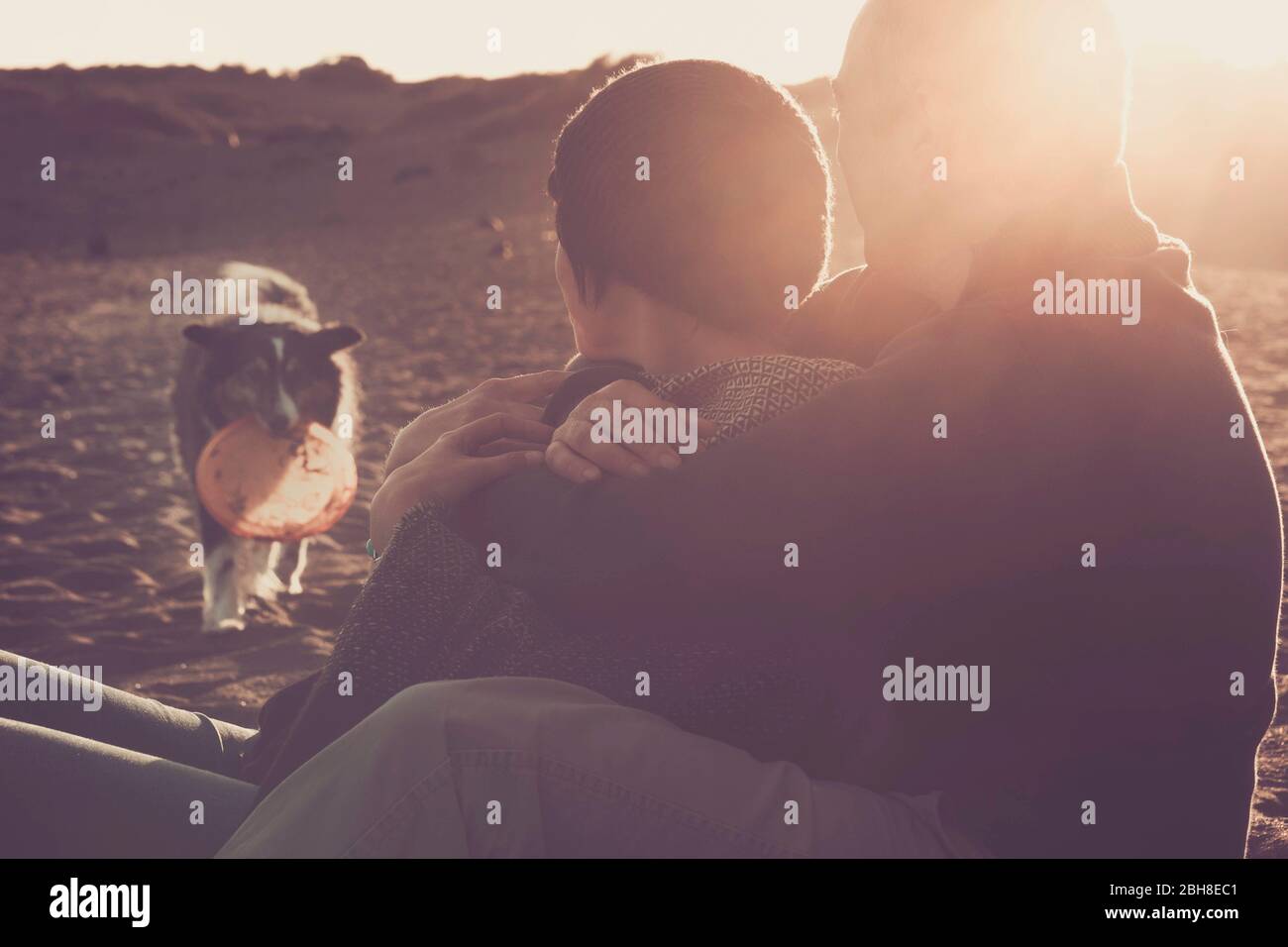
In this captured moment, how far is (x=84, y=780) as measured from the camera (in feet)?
7.00

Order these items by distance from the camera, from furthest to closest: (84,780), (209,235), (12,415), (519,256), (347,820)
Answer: (209,235)
(519,256)
(12,415)
(84,780)
(347,820)

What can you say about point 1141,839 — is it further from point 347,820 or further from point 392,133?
point 392,133

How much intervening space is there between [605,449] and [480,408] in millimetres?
530

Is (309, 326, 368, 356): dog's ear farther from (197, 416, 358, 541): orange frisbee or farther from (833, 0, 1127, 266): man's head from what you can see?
(833, 0, 1127, 266): man's head

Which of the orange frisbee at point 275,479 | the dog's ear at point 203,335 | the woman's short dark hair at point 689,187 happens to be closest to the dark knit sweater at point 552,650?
the woman's short dark hair at point 689,187

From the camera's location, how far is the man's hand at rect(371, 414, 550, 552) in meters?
1.97

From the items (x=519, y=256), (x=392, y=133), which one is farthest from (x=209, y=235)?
(x=392, y=133)

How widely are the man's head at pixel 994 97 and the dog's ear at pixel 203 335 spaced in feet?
17.1

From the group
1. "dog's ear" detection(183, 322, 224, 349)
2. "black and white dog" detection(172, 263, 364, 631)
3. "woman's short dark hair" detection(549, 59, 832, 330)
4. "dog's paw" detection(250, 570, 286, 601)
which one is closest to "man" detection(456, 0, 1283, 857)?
"woman's short dark hair" detection(549, 59, 832, 330)

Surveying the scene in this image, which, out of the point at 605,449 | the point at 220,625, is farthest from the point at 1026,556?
the point at 220,625

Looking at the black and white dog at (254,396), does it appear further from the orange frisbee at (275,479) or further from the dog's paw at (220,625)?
the orange frisbee at (275,479)

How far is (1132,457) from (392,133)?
47.9 m

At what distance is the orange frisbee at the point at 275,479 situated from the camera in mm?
5502
